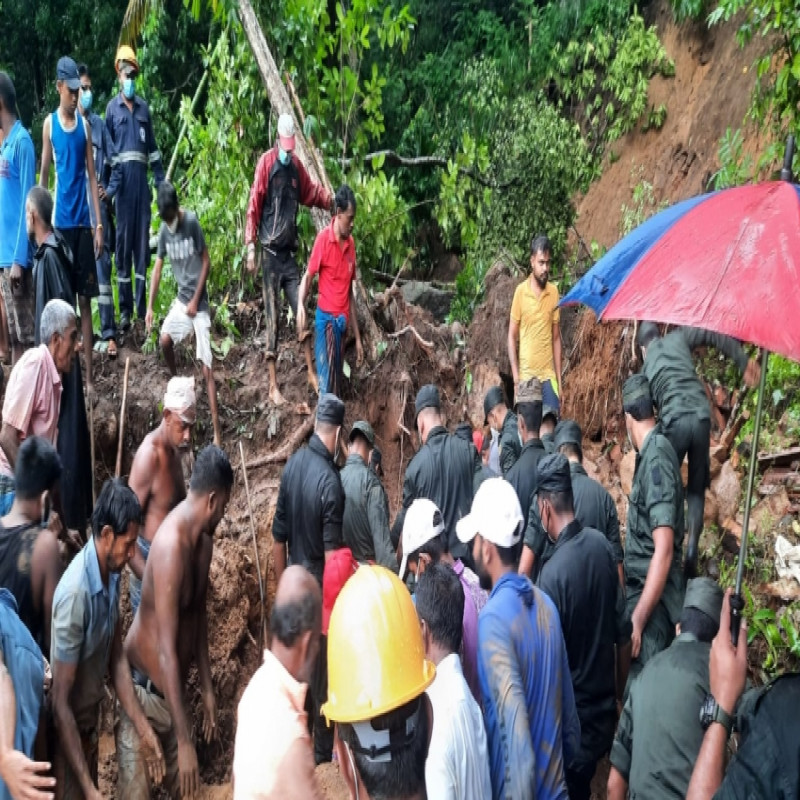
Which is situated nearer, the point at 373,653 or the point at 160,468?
the point at 373,653

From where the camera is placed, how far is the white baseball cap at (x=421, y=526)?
4.07m

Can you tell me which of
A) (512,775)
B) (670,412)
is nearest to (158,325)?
(670,412)

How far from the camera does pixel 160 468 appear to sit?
5449mm

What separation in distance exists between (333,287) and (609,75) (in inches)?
306

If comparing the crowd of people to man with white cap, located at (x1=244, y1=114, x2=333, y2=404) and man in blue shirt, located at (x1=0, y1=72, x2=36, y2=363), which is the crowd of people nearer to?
man in blue shirt, located at (x1=0, y1=72, x2=36, y2=363)

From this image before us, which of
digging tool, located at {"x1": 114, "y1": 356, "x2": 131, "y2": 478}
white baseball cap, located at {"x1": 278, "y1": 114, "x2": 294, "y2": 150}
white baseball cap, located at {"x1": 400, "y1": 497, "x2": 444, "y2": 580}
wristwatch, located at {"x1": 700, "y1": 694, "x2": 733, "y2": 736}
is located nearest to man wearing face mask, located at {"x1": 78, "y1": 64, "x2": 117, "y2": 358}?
digging tool, located at {"x1": 114, "y1": 356, "x2": 131, "y2": 478}

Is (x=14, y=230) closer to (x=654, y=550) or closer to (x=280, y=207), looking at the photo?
(x=280, y=207)

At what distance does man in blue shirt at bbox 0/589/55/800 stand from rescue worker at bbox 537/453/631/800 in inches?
81.6

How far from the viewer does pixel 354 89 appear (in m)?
10.4

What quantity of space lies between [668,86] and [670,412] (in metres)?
9.45

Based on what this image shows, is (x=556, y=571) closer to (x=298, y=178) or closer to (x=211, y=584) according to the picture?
(x=211, y=584)

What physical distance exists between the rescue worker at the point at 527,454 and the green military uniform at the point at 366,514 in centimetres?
83

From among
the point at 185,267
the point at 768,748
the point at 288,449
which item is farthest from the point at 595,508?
the point at 185,267

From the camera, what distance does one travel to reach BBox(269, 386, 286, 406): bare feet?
28.7 feet
